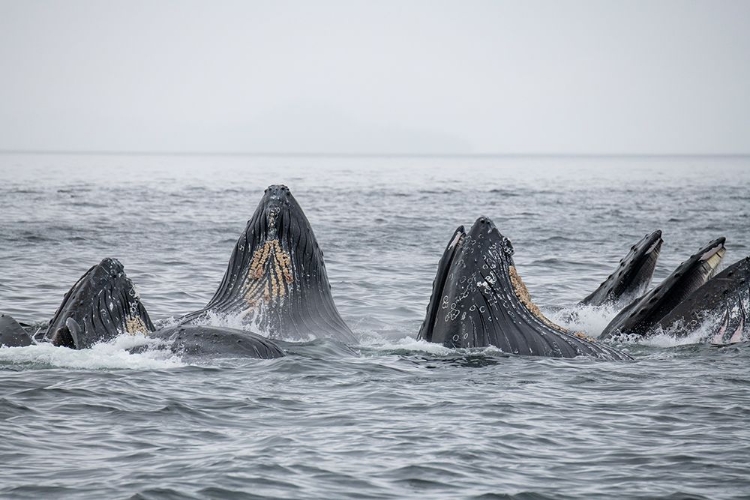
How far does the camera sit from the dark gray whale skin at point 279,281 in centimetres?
1138

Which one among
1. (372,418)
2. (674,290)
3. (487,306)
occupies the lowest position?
(372,418)

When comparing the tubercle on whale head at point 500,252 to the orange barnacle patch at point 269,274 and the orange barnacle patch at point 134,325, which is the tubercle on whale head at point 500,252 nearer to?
the orange barnacle patch at point 269,274

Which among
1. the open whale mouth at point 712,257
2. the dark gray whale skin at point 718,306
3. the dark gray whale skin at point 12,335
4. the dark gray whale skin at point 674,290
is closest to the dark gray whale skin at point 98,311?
the dark gray whale skin at point 12,335

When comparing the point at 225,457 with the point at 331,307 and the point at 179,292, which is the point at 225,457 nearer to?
the point at 331,307

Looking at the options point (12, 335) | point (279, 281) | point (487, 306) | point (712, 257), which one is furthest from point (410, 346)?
point (12, 335)

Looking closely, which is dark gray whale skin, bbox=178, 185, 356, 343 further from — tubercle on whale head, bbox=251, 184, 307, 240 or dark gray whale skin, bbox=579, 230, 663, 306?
dark gray whale skin, bbox=579, 230, 663, 306

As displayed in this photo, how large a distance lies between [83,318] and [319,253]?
2656mm

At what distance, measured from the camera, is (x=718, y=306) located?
11.5 m

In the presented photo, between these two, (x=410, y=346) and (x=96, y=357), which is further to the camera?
(x=410, y=346)

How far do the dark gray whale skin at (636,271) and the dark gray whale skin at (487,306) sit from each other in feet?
7.26

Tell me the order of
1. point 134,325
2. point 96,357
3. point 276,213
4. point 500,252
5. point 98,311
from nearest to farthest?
1. point 96,357
2. point 98,311
3. point 500,252
4. point 134,325
5. point 276,213

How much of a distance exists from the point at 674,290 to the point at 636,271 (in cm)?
98

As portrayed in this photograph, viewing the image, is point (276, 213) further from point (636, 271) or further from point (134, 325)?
point (636, 271)

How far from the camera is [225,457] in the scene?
7.61 metres
